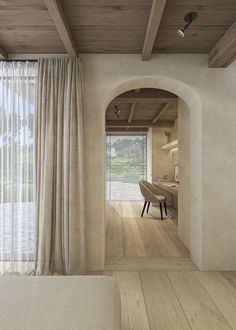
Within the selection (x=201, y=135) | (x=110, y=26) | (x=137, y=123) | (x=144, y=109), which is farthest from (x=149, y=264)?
(x=137, y=123)

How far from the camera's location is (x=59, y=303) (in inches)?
46.4

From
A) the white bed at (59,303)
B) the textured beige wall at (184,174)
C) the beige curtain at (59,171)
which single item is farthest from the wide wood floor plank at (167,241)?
the white bed at (59,303)

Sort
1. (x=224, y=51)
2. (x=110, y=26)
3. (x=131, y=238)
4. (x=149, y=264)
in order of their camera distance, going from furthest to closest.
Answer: (x=131, y=238) → (x=149, y=264) → (x=224, y=51) → (x=110, y=26)

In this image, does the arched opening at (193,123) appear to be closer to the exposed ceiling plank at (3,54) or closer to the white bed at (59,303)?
the exposed ceiling plank at (3,54)

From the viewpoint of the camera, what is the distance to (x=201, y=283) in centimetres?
263

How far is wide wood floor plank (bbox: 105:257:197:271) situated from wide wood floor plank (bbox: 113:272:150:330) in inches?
6.2

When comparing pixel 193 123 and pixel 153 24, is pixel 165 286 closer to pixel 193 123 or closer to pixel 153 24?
pixel 193 123

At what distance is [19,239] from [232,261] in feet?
8.23

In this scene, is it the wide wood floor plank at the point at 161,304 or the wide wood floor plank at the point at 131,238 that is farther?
the wide wood floor plank at the point at 131,238

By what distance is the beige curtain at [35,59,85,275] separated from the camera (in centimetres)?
276

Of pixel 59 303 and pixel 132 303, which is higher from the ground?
pixel 59 303

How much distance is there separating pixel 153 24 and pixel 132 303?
2.49 meters

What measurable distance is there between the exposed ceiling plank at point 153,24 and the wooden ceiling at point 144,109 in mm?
1565

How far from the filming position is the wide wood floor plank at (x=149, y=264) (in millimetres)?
2998
